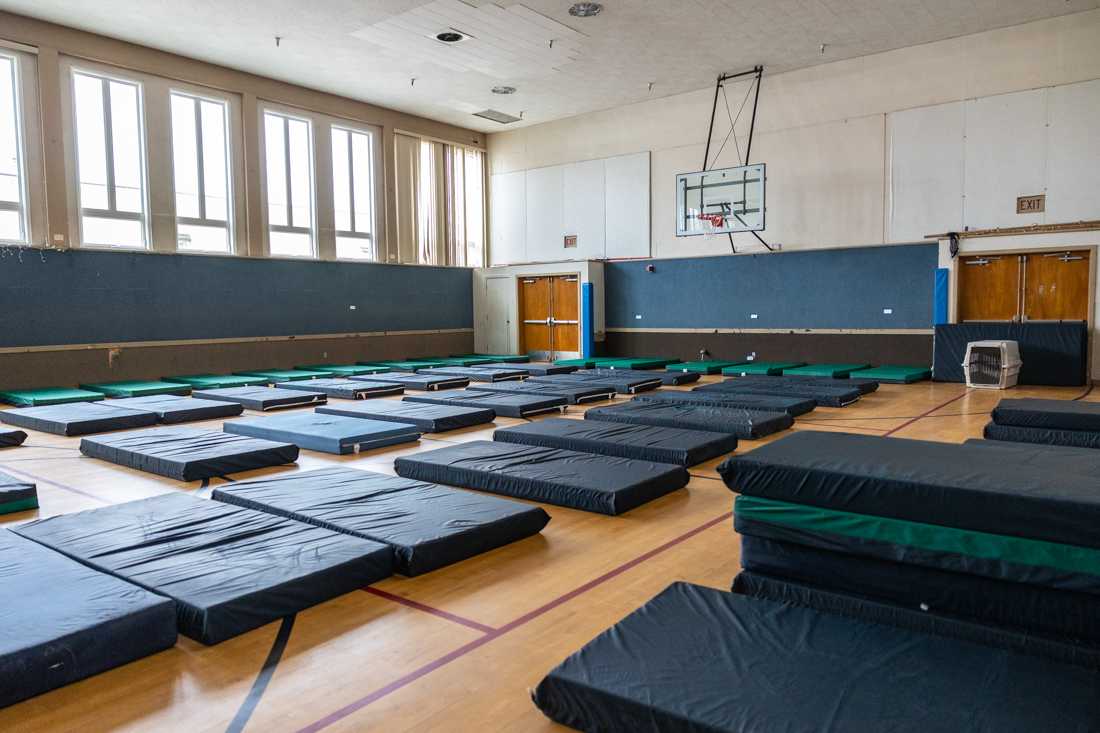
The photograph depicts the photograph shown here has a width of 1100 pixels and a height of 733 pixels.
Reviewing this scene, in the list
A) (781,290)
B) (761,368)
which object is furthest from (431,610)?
(781,290)

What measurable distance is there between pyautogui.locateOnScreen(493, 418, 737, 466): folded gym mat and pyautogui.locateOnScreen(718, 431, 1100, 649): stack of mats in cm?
256

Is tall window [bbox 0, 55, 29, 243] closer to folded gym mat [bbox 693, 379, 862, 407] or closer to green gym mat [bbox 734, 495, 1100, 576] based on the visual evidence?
folded gym mat [bbox 693, 379, 862, 407]

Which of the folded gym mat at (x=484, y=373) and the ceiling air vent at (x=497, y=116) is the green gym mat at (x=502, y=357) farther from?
the ceiling air vent at (x=497, y=116)

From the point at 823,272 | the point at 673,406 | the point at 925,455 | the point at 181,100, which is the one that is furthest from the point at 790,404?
the point at 181,100

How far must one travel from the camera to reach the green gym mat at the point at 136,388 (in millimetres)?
10922

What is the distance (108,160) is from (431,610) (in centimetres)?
1188

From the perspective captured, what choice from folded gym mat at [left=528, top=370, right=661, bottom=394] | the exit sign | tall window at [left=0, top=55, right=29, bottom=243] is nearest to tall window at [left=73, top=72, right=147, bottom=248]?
tall window at [left=0, top=55, right=29, bottom=243]

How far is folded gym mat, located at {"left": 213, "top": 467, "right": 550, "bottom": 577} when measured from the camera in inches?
146

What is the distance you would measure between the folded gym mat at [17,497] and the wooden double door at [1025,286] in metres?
12.9

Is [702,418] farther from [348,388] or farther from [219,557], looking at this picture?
[348,388]

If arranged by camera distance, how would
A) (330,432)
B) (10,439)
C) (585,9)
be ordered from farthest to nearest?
(585,9) < (10,439) < (330,432)

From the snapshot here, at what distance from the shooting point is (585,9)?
10.9m

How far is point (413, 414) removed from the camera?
27.0 ft

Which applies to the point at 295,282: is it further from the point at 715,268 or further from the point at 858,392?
the point at 858,392
